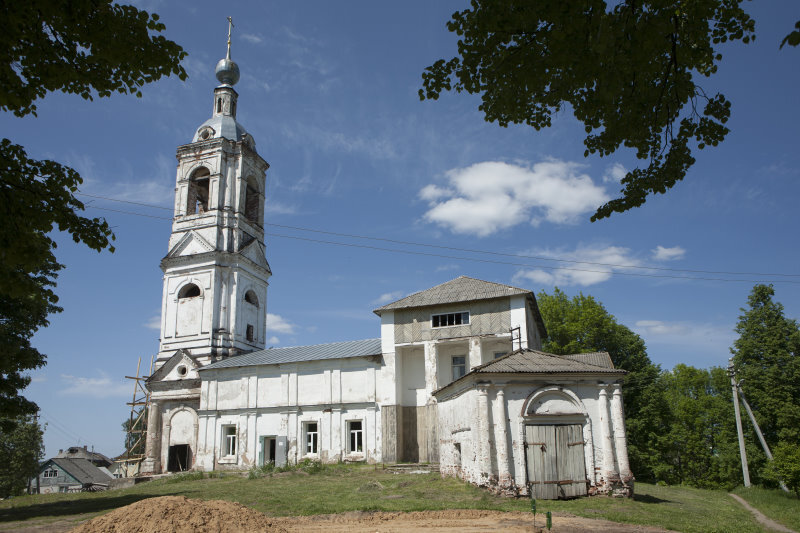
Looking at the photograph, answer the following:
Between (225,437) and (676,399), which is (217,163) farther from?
(676,399)

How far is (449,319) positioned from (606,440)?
12284 millimetres

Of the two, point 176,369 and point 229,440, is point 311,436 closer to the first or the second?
point 229,440

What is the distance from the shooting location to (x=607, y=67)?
5688 mm

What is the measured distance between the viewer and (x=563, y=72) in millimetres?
6676

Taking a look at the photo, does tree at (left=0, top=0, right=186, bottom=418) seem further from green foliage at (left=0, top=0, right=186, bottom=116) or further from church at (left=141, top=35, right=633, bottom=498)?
church at (left=141, top=35, right=633, bottom=498)

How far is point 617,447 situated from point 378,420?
555 inches

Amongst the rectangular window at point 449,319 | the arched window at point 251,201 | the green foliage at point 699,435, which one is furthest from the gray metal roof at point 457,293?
the green foliage at point 699,435

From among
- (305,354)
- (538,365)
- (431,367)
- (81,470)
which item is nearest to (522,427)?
(538,365)

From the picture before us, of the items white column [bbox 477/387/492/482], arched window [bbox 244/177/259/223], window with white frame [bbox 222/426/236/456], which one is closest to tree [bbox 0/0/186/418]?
white column [bbox 477/387/492/482]

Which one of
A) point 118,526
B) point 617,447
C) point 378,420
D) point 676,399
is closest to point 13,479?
point 378,420

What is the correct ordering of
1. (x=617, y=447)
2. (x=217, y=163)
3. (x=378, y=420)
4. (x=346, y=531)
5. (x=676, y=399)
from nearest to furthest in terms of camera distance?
(x=346, y=531) < (x=617, y=447) < (x=378, y=420) < (x=217, y=163) < (x=676, y=399)

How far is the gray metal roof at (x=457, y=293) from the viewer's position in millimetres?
26922

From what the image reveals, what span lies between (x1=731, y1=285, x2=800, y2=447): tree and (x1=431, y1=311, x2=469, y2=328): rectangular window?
53.2 feet

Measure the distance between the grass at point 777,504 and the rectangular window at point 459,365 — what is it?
→ 12.8 meters
